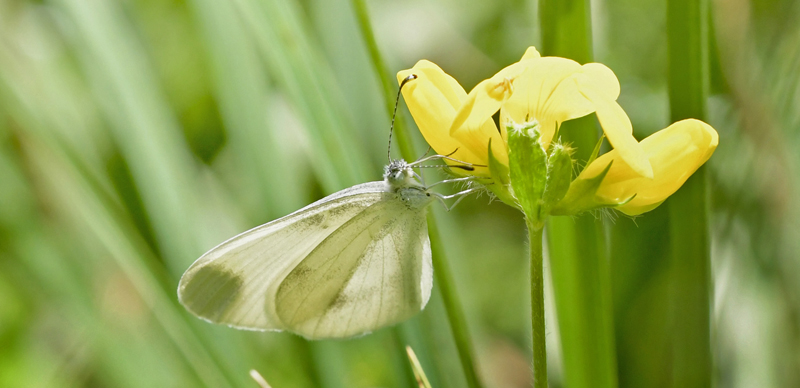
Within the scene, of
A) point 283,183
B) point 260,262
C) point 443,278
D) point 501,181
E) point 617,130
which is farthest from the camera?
point 283,183

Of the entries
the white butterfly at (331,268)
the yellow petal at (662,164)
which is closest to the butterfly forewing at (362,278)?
the white butterfly at (331,268)

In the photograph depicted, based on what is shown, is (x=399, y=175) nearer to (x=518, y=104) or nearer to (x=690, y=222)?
(x=518, y=104)

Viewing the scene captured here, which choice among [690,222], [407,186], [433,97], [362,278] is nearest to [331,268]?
[362,278]

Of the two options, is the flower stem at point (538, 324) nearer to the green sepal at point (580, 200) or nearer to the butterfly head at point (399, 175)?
the green sepal at point (580, 200)

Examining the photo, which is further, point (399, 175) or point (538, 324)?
point (399, 175)

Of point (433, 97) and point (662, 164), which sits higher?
point (433, 97)

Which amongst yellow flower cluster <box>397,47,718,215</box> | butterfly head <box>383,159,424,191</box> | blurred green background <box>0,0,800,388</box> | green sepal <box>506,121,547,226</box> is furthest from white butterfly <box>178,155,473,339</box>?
green sepal <box>506,121,547,226</box>
